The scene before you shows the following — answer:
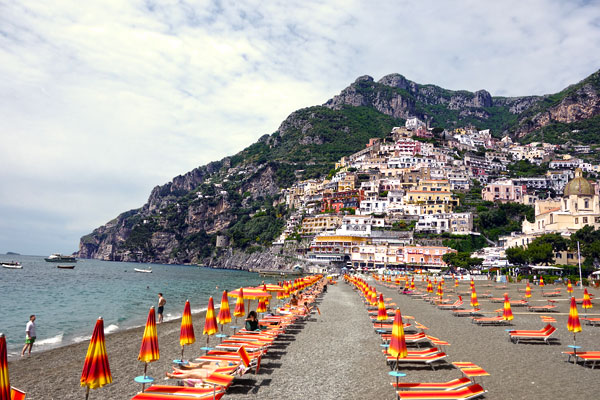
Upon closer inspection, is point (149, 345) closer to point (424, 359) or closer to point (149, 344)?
point (149, 344)

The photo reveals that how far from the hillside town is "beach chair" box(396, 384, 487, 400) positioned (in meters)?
55.4

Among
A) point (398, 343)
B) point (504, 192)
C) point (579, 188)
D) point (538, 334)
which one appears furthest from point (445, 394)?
point (504, 192)

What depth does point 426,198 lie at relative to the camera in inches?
3824

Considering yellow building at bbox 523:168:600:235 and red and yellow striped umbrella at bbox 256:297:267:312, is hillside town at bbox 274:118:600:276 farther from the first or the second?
red and yellow striped umbrella at bbox 256:297:267:312

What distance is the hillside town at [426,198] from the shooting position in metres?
68.7

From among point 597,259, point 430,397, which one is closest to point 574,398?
point 430,397

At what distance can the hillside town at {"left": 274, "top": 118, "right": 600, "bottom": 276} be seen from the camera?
68688mm

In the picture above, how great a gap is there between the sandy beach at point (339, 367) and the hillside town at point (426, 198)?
49474 mm

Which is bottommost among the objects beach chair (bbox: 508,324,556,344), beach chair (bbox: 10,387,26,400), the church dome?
beach chair (bbox: 508,324,556,344)

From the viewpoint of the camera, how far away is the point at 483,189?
328ft

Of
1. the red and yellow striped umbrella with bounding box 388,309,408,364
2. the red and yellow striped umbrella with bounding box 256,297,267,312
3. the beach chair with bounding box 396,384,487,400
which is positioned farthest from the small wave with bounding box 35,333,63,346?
the beach chair with bounding box 396,384,487,400

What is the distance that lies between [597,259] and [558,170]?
75.9 m

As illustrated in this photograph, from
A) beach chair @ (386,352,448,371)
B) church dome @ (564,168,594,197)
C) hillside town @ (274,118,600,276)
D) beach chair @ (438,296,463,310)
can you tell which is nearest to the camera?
beach chair @ (386,352,448,371)

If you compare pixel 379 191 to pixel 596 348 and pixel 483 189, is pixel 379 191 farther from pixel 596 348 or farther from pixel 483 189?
pixel 596 348
